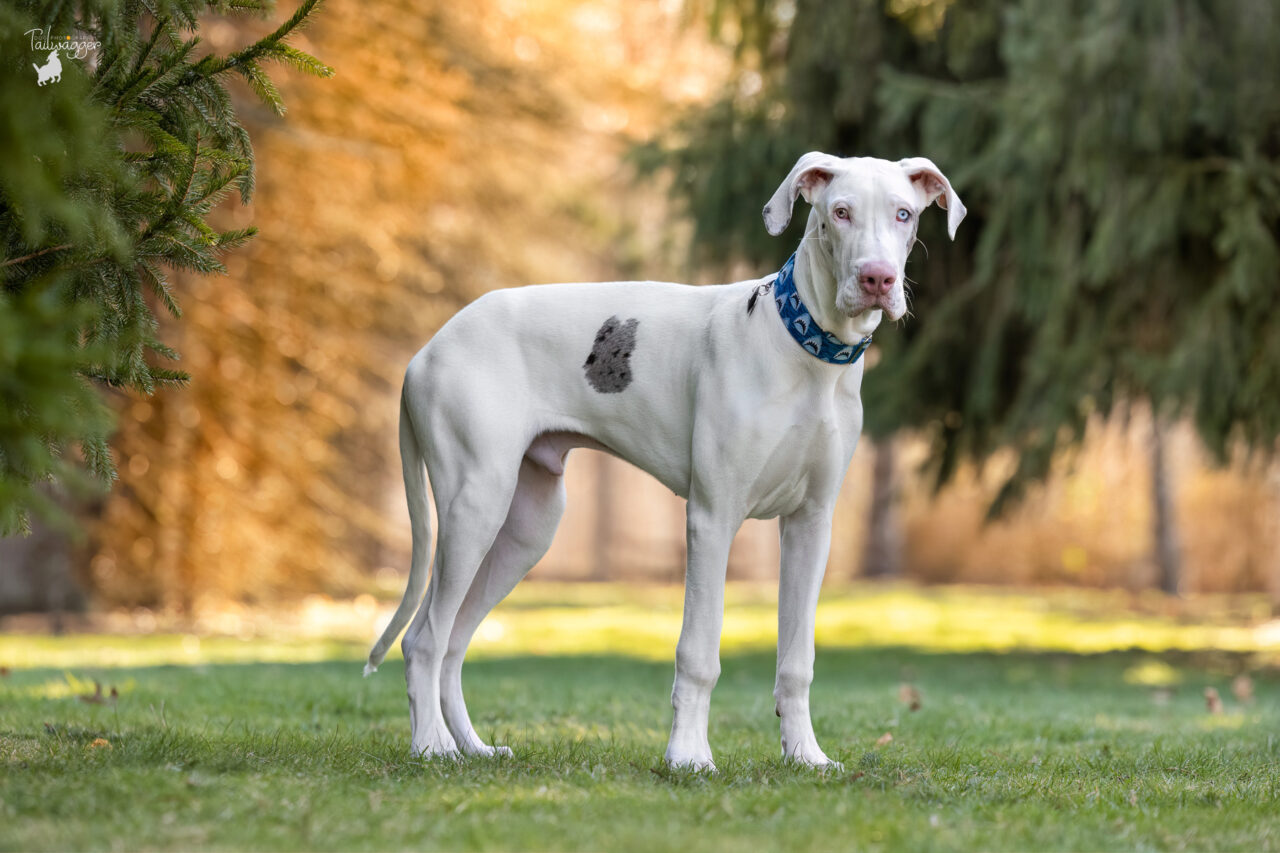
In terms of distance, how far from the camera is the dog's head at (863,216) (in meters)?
3.93

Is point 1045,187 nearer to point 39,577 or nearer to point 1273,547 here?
point 39,577

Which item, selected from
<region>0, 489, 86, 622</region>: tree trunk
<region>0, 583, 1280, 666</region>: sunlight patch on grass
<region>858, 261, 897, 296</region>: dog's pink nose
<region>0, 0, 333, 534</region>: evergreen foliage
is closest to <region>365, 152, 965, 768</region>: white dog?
<region>858, 261, 897, 296</region>: dog's pink nose

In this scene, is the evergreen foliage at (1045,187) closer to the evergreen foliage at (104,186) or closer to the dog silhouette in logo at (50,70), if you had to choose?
the evergreen foliage at (104,186)

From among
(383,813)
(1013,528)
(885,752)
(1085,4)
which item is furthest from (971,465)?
(1013,528)

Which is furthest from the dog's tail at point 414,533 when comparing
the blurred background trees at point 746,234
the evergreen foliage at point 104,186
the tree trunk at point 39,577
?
the tree trunk at point 39,577

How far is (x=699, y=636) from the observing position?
13.8 feet

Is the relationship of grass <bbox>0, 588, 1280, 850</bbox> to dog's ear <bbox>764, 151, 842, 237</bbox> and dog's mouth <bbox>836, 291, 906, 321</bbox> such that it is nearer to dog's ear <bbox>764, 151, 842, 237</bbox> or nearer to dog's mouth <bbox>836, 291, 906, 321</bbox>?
dog's mouth <bbox>836, 291, 906, 321</bbox>

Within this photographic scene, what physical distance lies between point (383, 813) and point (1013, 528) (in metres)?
18.7

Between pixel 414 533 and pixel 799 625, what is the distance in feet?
4.67

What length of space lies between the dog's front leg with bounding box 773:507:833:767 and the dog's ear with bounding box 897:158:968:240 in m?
1.02

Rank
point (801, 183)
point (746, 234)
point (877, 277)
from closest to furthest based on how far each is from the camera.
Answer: point (877, 277)
point (801, 183)
point (746, 234)

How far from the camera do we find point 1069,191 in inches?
340

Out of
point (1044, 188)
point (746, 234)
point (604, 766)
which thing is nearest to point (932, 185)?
point (604, 766)

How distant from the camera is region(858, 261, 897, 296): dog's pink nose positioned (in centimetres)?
389
